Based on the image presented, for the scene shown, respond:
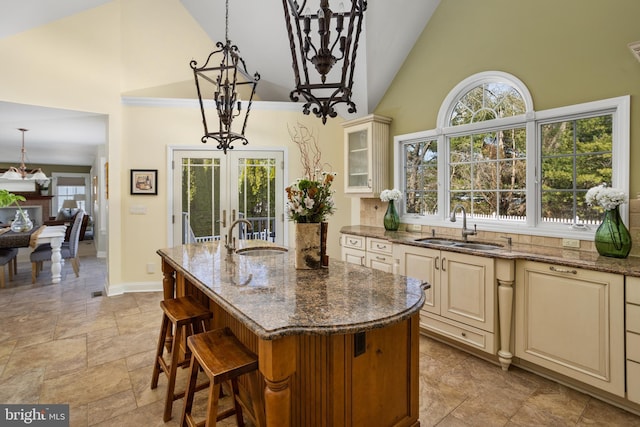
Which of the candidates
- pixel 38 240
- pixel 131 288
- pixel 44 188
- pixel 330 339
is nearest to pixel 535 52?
pixel 330 339

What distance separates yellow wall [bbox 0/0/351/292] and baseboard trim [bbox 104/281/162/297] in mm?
12

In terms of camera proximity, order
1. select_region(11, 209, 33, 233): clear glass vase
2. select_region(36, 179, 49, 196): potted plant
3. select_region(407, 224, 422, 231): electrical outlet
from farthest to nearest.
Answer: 1. select_region(36, 179, 49, 196): potted plant
2. select_region(11, 209, 33, 233): clear glass vase
3. select_region(407, 224, 422, 231): electrical outlet

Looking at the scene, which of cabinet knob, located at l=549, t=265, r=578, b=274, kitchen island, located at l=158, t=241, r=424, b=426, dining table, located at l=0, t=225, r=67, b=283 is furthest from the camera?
dining table, located at l=0, t=225, r=67, b=283

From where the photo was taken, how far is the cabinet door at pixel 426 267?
2877 millimetres

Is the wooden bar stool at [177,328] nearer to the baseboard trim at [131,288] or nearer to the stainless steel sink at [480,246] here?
the stainless steel sink at [480,246]

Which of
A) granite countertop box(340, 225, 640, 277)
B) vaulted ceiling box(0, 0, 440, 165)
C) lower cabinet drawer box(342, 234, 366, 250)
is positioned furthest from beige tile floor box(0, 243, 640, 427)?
vaulted ceiling box(0, 0, 440, 165)

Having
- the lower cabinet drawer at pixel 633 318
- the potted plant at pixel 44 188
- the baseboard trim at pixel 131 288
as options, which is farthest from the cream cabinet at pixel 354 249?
the potted plant at pixel 44 188

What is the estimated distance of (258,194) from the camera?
4.78 meters

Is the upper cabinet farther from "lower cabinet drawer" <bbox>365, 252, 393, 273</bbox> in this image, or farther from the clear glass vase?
the clear glass vase

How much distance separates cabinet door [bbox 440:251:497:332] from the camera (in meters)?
2.49

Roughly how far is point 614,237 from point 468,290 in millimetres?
1023

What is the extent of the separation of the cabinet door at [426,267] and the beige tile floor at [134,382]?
401mm

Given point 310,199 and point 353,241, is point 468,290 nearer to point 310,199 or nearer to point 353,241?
point 353,241

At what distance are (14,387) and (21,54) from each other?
368 cm
